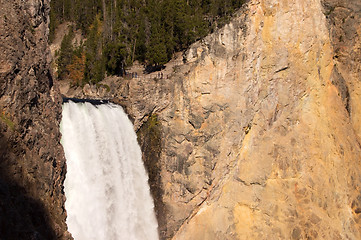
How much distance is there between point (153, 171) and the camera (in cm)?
2406

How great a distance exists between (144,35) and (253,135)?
1370 cm

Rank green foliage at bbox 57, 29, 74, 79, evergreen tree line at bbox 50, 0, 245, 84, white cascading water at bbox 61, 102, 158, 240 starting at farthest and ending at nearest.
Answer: green foliage at bbox 57, 29, 74, 79
evergreen tree line at bbox 50, 0, 245, 84
white cascading water at bbox 61, 102, 158, 240

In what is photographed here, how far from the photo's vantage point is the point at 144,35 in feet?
103

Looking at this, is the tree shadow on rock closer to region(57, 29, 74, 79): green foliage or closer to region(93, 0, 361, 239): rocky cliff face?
region(93, 0, 361, 239): rocky cliff face

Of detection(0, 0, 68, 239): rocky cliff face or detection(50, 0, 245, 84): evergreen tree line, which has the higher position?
detection(50, 0, 245, 84): evergreen tree line

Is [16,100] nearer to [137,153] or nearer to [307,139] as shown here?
[137,153]

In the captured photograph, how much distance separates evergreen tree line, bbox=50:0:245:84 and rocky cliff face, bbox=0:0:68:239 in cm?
1352

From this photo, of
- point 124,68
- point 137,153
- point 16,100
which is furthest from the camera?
point 124,68

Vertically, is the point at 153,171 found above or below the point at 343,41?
below

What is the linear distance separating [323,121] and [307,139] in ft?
6.46

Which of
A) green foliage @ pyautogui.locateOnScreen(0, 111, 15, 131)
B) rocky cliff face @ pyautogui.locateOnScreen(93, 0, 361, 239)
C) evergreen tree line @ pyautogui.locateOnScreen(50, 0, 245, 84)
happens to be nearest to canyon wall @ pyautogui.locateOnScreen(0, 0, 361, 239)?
rocky cliff face @ pyautogui.locateOnScreen(93, 0, 361, 239)

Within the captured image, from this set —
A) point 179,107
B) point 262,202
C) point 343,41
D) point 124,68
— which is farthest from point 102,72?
point 343,41

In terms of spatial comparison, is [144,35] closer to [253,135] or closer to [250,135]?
[250,135]

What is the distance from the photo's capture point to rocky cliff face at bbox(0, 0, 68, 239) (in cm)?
1216
